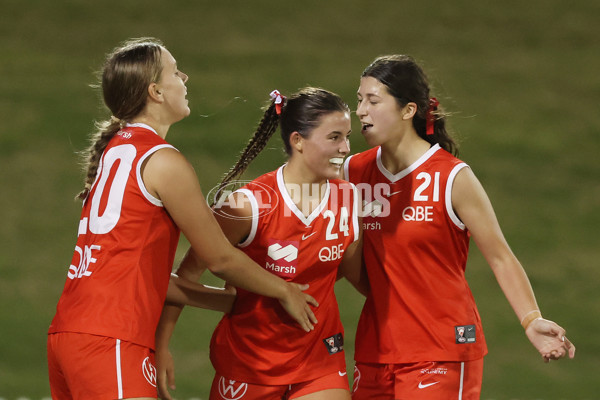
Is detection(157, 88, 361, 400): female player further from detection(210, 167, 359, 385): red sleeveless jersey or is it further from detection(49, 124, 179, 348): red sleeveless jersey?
detection(49, 124, 179, 348): red sleeveless jersey

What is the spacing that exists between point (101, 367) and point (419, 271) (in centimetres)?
136

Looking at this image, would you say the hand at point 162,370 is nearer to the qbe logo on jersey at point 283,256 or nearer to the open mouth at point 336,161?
the qbe logo on jersey at point 283,256

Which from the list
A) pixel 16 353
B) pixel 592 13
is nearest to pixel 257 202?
pixel 16 353

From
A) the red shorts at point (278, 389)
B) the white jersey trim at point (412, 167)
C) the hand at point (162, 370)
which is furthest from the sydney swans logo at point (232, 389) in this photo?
the white jersey trim at point (412, 167)

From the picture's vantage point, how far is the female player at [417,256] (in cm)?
362

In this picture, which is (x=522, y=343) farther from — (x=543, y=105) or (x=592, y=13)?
(x=592, y=13)

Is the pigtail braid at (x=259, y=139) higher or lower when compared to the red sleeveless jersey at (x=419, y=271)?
higher

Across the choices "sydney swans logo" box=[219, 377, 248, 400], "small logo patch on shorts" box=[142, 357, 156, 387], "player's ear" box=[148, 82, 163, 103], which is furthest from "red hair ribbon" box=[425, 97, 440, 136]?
"small logo patch on shorts" box=[142, 357, 156, 387]

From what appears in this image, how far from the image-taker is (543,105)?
10.7 metres

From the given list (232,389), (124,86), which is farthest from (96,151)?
(232,389)

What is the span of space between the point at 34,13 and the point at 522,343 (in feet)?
25.4

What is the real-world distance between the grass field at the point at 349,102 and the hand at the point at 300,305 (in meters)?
3.66

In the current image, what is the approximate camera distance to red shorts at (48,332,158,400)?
9.88 ft

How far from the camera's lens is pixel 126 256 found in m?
3.10
